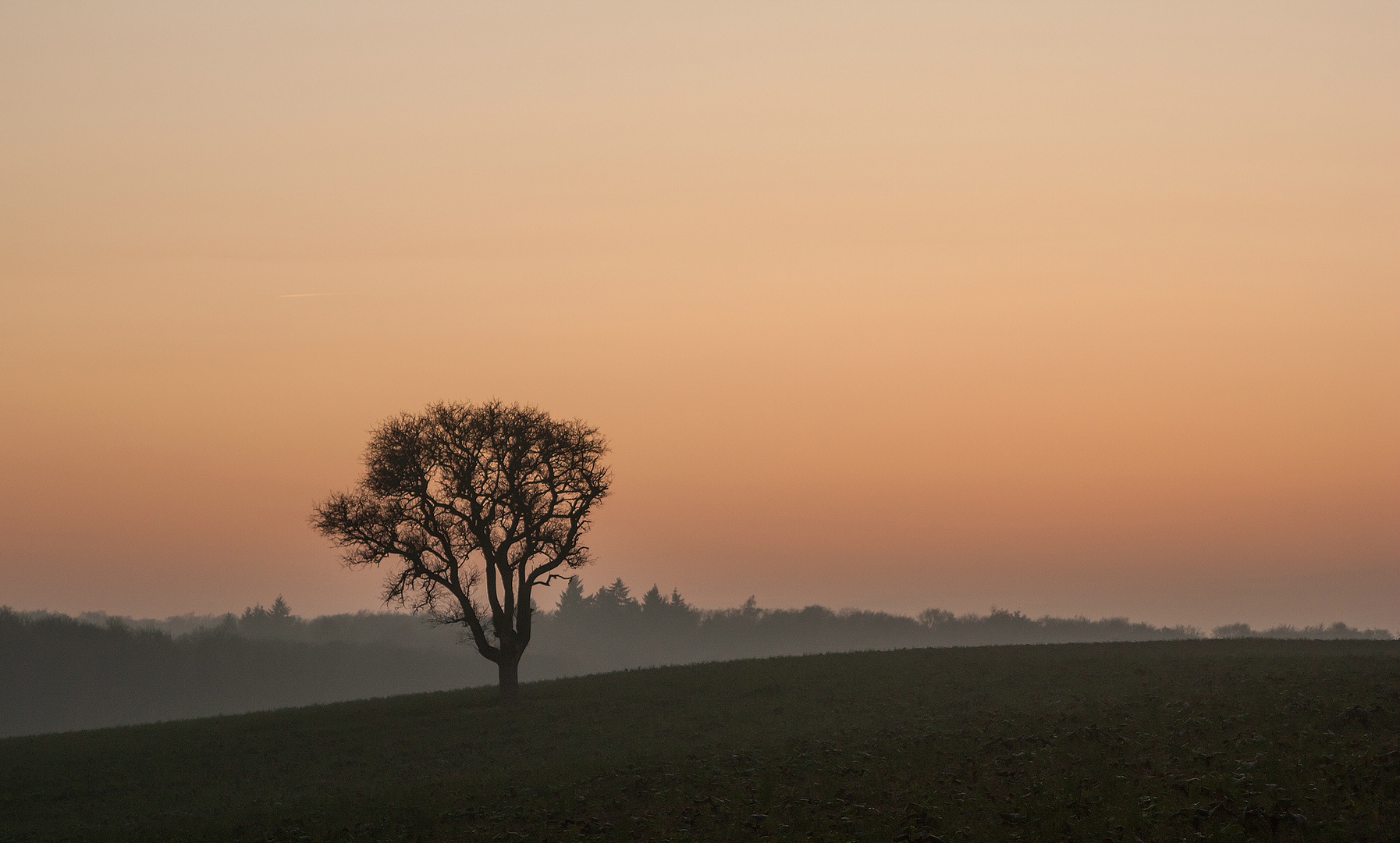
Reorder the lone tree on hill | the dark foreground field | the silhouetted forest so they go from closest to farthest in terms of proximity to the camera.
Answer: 1. the dark foreground field
2. the lone tree on hill
3. the silhouetted forest

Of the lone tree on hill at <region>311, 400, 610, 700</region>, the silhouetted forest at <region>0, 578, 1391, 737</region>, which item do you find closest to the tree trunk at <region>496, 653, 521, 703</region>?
the lone tree on hill at <region>311, 400, 610, 700</region>

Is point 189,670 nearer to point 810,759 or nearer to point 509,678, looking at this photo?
point 509,678

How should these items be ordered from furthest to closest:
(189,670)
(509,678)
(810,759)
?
(189,670) < (509,678) < (810,759)

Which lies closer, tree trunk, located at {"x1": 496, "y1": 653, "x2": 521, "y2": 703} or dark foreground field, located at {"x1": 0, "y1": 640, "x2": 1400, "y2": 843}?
dark foreground field, located at {"x1": 0, "y1": 640, "x2": 1400, "y2": 843}

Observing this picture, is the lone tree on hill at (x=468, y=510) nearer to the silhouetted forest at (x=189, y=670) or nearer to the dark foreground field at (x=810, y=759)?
the dark foreground field at (x=810, y=759)

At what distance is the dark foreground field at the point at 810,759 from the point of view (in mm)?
20500

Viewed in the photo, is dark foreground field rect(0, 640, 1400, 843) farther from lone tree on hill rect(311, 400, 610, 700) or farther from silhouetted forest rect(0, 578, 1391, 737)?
silhouetted forest rect(0, 578, 1391, 737)

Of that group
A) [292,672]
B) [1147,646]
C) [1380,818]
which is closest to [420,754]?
[1380,818]

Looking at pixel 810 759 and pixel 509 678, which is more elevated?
pixel 509 678

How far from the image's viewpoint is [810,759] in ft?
91.7

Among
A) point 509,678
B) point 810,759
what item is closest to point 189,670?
point 509,678

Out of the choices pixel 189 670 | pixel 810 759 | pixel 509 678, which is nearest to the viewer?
pixel 810 759

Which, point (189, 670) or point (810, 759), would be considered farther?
point (189, 670)

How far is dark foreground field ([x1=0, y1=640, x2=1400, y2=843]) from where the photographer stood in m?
20.5
